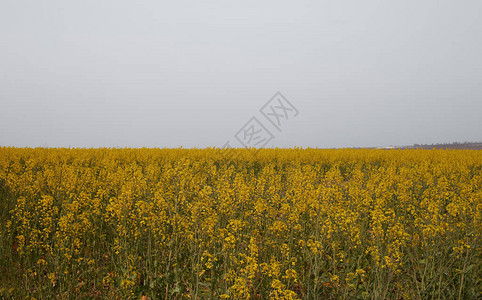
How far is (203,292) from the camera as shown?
318 cm

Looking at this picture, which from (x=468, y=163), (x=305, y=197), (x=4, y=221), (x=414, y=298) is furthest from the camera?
(x=468, y=163)

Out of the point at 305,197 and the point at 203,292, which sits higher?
the point at 305,197

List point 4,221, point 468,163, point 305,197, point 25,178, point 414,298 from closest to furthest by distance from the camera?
point 414,298 → point 305,197 → point 4,221 → point 25,178 → point 468,163

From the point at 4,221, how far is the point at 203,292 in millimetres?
5279

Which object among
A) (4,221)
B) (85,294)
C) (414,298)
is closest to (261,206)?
(414,298)

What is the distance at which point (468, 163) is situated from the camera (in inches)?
→ 580

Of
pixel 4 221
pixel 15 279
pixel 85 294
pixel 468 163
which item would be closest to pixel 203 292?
pixel 85 294

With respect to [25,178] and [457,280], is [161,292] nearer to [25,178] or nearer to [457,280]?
[457,280]

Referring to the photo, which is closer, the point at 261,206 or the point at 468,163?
the point at 261,206

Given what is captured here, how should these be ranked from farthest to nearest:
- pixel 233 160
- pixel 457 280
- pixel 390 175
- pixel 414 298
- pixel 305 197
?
1. pixel 233 160
2. pixel 390 175
3. pixel 305 197
4. pixel 457 280
5. pixel 414 298

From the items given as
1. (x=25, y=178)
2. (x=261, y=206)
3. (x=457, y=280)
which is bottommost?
(x=457, y=280)

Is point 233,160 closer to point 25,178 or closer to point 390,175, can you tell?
point 390,175

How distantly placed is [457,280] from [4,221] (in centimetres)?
864

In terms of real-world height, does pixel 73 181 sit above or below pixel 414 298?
above
